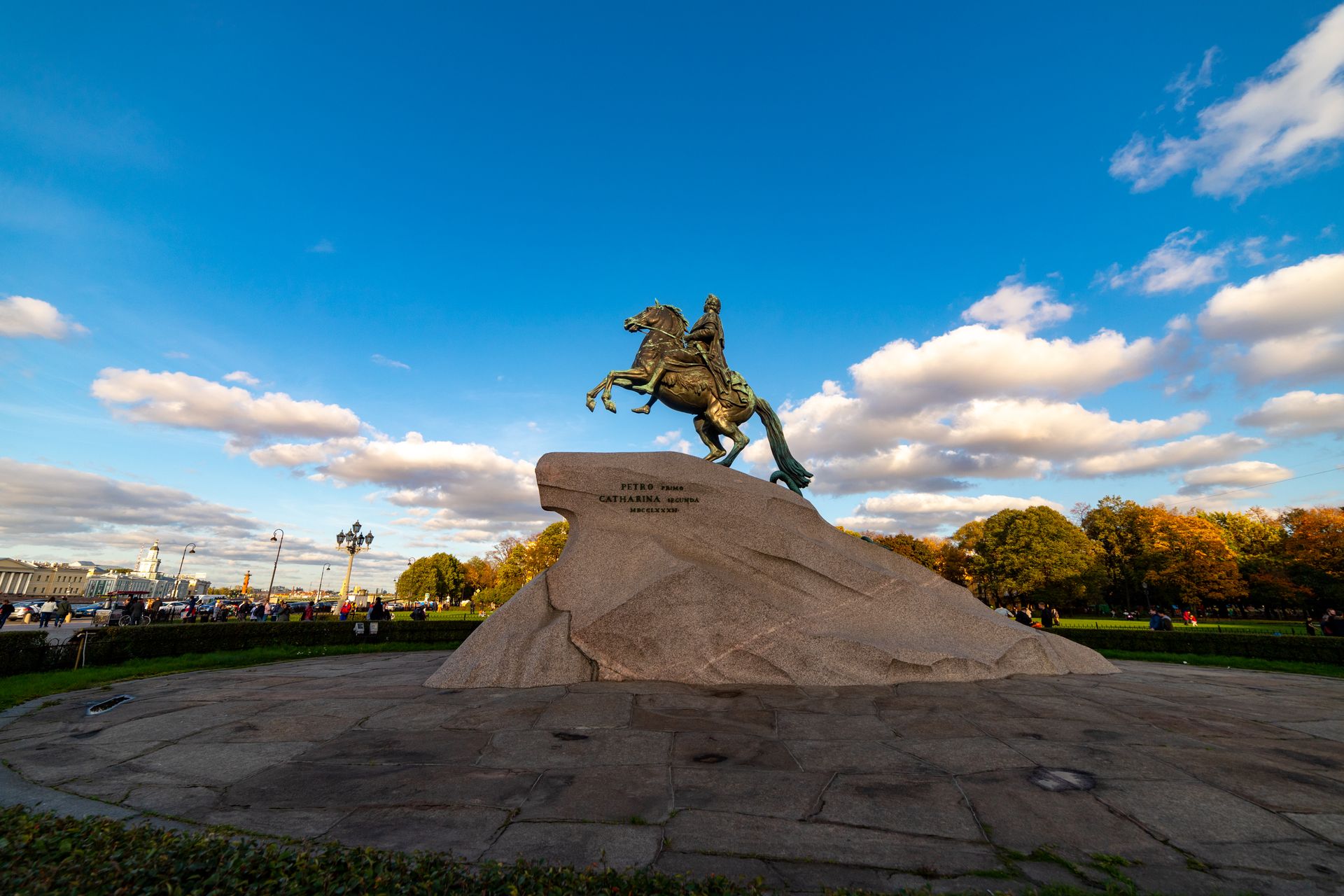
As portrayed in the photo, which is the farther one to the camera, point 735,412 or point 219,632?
point 219,632

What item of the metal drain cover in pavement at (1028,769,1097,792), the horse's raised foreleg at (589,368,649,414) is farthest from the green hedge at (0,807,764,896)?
the horse's raised foreleg at (589,368,649,414)

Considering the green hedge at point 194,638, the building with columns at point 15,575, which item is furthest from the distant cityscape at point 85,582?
the green hedge at point 194,638

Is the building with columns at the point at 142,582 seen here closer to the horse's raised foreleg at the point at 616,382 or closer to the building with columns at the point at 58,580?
the building with columns at the point at 58,580

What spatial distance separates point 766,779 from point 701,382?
9.03 meters

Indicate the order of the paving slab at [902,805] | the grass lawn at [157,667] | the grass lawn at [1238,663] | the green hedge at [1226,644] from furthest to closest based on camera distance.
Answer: the green hedge at [1226,644] < the grass lawn at [1238,663] < the grass lawn at [157,667] < the paving slab at [902,805]

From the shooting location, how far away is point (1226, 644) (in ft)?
48.2

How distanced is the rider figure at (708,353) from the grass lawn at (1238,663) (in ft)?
A: 38.1

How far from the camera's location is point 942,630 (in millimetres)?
9586

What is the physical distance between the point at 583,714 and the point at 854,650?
A: 4285mm

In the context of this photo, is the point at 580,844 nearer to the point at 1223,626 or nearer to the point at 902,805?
the point at 902,805

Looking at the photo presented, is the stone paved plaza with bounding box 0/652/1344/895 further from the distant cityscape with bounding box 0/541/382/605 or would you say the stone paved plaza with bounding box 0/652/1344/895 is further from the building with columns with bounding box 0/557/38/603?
the building with columns with bounding box 0/557/38/603

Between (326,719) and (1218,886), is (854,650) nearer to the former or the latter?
(1218,886)

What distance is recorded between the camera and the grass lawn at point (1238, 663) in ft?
39.7

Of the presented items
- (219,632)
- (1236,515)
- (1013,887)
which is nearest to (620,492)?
(1013,887)
